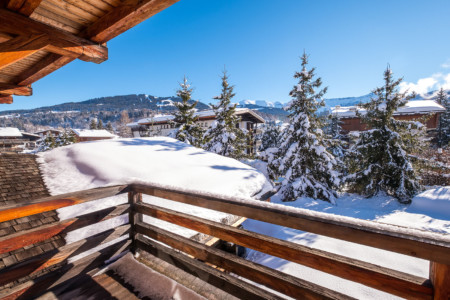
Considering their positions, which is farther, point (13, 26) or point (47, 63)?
point (47, 63)

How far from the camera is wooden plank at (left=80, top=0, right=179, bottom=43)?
2.30 m

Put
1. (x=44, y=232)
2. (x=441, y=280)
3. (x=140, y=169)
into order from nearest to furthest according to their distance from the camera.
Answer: (x=441, y=280)
(x=44, y=232)
(x=140, y=169)

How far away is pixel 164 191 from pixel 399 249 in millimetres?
2426

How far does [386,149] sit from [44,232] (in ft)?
50.6

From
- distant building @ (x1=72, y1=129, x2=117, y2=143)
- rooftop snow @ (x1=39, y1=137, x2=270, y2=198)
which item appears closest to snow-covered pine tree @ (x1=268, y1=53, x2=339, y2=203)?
rooftop snow @ (x1=39, y1=137, x2=270, y2=198)

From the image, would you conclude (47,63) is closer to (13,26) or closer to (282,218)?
(13,26)

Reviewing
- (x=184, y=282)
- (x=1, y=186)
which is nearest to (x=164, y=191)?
(x=184, y=282)

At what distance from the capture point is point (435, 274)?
130 centimetres

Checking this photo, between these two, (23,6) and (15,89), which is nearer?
(23,6)

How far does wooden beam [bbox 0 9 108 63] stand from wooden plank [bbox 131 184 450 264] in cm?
280

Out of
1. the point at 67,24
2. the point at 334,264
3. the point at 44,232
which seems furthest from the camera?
the point at 67,24

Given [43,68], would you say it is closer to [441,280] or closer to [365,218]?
[441,280]

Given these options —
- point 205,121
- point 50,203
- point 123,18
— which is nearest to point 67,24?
point 123,18

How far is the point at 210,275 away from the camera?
7.73 feet
